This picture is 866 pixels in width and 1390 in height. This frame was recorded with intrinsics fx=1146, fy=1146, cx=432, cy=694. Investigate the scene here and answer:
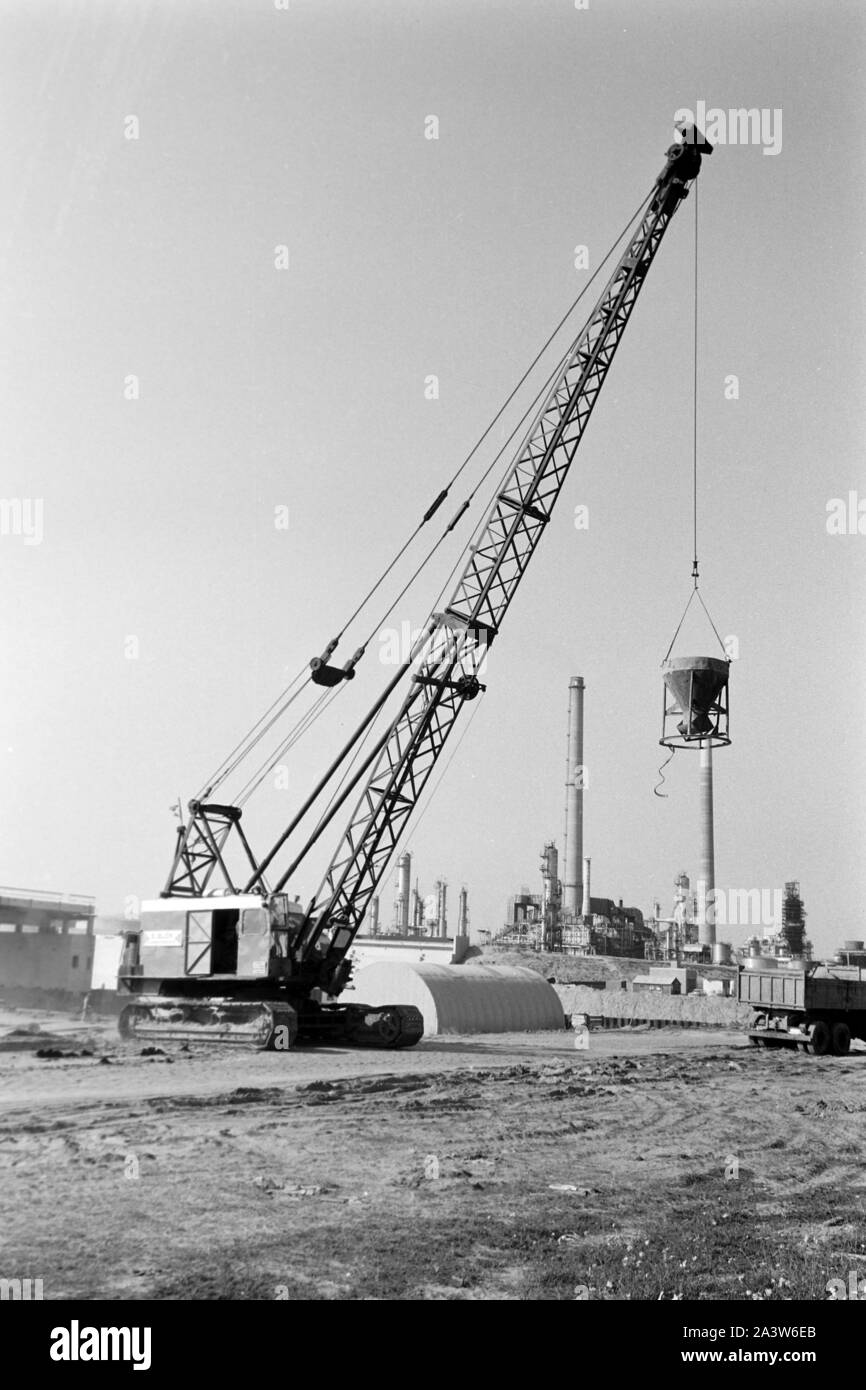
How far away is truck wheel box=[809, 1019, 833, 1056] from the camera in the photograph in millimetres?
31453

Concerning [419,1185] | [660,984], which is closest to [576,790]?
[660,984]

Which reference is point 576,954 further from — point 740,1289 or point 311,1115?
point 740,1289

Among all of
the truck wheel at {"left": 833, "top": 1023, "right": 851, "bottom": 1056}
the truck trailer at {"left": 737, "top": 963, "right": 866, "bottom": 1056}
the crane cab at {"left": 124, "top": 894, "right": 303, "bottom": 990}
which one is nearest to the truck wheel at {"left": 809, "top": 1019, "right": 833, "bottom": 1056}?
the truck trailer at {"left": 737, "top": 963, "right": 866, "bottom": 1056}

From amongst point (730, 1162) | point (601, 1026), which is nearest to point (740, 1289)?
point (730, 1162)

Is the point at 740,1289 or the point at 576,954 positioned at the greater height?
the point at 740,1289

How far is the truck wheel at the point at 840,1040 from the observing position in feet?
104

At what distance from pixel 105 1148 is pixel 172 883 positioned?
1867cm

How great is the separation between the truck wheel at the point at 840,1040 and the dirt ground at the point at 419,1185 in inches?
376

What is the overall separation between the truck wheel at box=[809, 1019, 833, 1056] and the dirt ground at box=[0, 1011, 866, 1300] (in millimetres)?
9117

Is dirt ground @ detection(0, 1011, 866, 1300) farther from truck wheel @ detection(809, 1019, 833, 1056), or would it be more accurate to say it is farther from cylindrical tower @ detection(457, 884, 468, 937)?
cylindrical tower @ detection(457, 884, 468, 937)

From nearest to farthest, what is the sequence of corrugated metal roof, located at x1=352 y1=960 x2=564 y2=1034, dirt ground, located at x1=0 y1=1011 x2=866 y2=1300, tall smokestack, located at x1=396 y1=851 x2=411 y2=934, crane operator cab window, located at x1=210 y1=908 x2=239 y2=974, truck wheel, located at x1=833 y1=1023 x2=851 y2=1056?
dirt ground, located at x1=0 y1=1011 x2=866 y2=1300, crane operator cab window, located at x1=210 y1=908 x2=239 y2=974, truck wheel, located at x1=833 y1=1023 x2=851 y2=1056, corrugated metal roof, located at x1=352 y1=960 x2=564 y2=1034, tall smokestack, located at x1=396 y1=851 x2=411 y2=934

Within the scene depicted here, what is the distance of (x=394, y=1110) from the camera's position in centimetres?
1766

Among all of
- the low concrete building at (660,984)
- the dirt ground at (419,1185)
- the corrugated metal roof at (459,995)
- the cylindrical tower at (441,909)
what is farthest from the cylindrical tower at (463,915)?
the dirt ground at (419,1185)

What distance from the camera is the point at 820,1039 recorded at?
31500 millimetres
